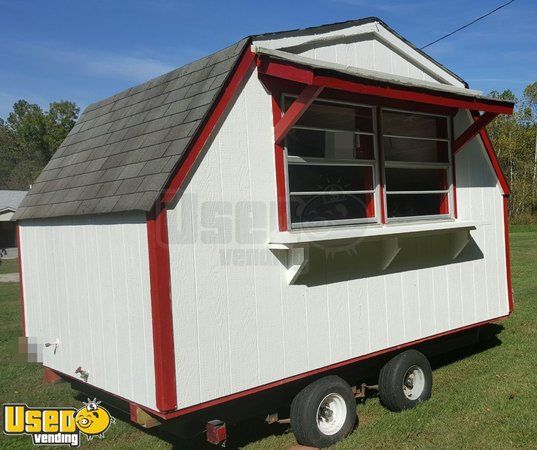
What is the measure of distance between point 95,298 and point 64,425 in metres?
1.39

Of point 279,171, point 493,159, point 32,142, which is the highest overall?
point 32,142

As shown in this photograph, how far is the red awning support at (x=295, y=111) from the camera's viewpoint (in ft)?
14.8

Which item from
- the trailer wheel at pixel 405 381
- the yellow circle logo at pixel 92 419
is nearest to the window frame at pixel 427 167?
the trailer wheel at pixel 405 381

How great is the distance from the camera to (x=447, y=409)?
225 inches

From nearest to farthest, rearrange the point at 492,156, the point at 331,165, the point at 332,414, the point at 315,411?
the point at 315,411
the point at 332,414
the point at 331,165
the point at 492,156

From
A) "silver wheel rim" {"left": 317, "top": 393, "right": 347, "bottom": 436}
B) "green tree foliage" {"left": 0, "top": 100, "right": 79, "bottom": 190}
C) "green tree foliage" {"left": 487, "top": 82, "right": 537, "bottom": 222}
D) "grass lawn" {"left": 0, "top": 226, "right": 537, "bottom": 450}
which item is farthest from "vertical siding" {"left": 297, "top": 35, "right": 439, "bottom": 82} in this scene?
"green tree foliage" {"left": 0, "top": 100, "right": 79, "bottom": 190}

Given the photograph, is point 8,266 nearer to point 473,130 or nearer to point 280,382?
point 280,382

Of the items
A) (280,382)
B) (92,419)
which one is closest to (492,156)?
(280,382)

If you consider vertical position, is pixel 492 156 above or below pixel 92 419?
above

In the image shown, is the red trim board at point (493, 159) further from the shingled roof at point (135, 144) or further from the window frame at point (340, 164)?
the shingled roof at point (135, 144)

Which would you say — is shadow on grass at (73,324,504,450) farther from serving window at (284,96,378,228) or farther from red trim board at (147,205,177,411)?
serving window at (284,96,378,228)

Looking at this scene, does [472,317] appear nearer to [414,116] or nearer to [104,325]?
[414,116]

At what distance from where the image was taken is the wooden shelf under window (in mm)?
4688

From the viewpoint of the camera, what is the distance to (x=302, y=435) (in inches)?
189
